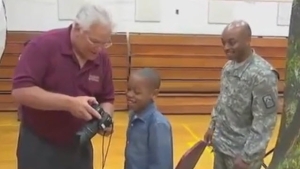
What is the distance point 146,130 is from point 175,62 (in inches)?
245

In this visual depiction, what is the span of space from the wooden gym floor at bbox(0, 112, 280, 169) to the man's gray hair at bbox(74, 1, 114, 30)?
3.20 meters

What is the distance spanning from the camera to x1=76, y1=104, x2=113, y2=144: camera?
8.49 feet

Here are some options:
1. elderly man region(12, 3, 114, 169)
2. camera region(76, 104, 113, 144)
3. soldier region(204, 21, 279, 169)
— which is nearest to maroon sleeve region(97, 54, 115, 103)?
elderly man region(12, 3, 114, 169)

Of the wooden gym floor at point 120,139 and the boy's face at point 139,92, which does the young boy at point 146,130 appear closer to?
the boy's face at point 139,92

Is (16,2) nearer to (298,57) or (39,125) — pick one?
(39,125)

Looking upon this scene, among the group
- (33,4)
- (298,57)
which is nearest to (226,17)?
(33,4)

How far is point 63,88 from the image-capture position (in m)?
2.72

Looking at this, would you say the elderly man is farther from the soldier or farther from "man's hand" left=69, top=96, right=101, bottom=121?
the soldier

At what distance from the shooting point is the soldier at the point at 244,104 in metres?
3.00

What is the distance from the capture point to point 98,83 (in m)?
2.85

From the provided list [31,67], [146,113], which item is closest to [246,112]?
[146,113]

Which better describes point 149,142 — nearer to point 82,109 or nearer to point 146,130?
point 146,130

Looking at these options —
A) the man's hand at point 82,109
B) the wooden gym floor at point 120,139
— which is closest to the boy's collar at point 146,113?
the man's hand at point 82,109

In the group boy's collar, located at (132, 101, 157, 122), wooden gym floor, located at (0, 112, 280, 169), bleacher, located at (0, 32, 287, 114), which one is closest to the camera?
boy's collar, located at (132, 101, 157, 122)
